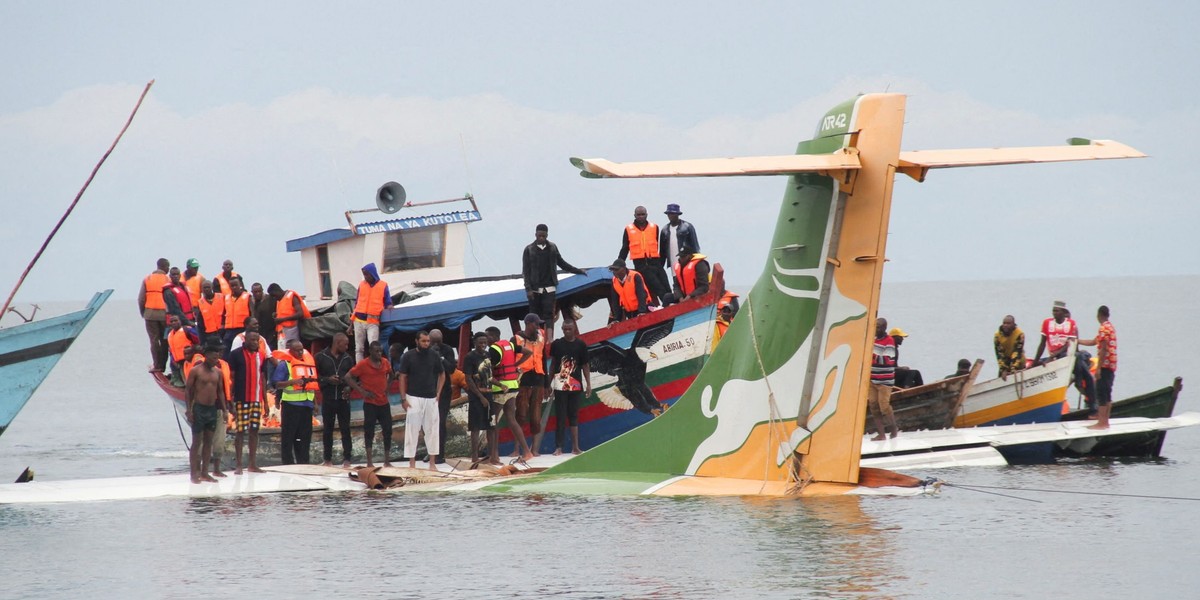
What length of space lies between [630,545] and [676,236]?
7.87 m

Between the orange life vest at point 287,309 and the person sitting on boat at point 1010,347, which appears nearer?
the orange life vest at point 287,309

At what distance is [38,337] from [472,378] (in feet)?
23.6

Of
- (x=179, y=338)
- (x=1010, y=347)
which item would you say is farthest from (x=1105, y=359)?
(x=179, y=338)

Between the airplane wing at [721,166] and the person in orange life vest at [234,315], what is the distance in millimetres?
12088

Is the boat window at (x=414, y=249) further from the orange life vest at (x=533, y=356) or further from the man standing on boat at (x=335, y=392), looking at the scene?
the orange life vest at (x=533, y=356)

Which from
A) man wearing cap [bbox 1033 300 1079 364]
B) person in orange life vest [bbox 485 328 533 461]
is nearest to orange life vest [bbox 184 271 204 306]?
person in orange life vest [bbox 485 328 533 461]

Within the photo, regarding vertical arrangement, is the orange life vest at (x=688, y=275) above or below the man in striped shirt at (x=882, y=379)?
above

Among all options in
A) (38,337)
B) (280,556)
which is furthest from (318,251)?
(280,556)

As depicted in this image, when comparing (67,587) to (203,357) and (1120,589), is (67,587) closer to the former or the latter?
(203,357)

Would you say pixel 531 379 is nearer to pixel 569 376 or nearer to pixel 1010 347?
pixel 569 376

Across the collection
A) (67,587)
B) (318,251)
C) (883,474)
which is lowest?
(67,587)

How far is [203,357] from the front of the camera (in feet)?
58.6

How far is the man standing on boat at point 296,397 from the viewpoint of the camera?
19.1 metres

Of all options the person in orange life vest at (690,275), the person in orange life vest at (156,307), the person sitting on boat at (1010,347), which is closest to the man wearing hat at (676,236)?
the person in orange life vest at (690,275)
